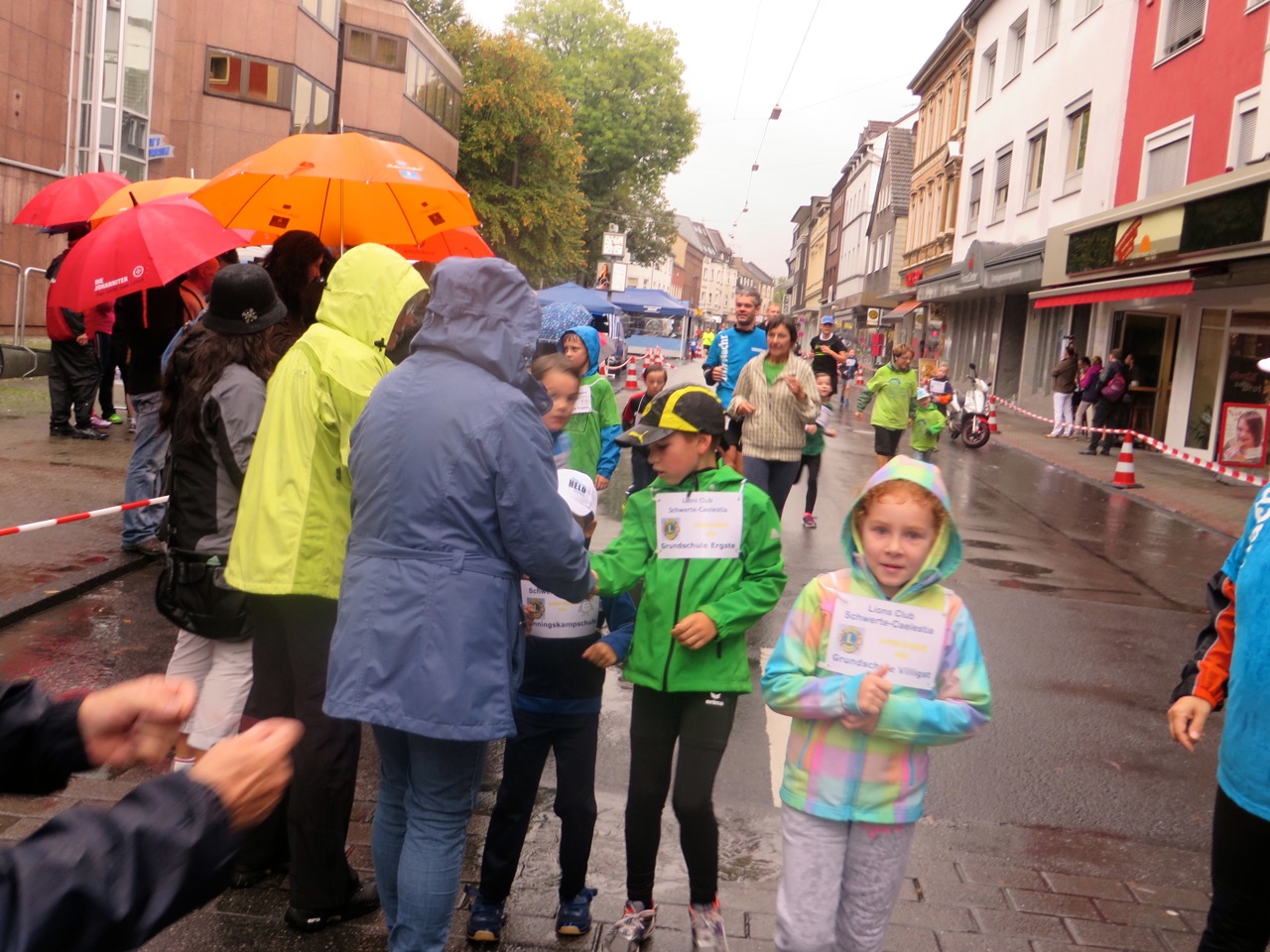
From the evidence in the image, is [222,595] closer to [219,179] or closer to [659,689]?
[659,689]

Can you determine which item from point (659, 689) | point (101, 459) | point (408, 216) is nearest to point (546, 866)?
point (659, 689)

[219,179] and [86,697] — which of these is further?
[219,179]

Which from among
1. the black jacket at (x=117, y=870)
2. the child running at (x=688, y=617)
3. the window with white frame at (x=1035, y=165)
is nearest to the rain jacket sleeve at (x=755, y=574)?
the child running at (x=688, y=617)

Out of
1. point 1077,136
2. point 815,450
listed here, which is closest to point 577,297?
point 1077,136

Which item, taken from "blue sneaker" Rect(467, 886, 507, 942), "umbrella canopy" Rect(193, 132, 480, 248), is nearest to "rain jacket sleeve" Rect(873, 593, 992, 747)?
"blue sneaker" Rect(467, 886, 507, 942)

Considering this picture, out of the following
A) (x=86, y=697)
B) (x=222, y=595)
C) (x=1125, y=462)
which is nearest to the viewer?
(x=86, y=697)

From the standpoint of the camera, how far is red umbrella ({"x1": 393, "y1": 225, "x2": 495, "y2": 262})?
7895mm

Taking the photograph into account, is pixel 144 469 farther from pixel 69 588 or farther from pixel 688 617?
pixel 688 617

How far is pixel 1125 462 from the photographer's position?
55.5 feet

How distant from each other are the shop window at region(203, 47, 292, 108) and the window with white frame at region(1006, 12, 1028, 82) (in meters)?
20.3

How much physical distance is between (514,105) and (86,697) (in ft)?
158

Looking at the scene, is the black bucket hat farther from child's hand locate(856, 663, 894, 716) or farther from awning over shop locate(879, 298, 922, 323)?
awning over shop locate(879, 298, 922, 323)

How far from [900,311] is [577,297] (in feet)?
102

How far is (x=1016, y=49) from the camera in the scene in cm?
3475
